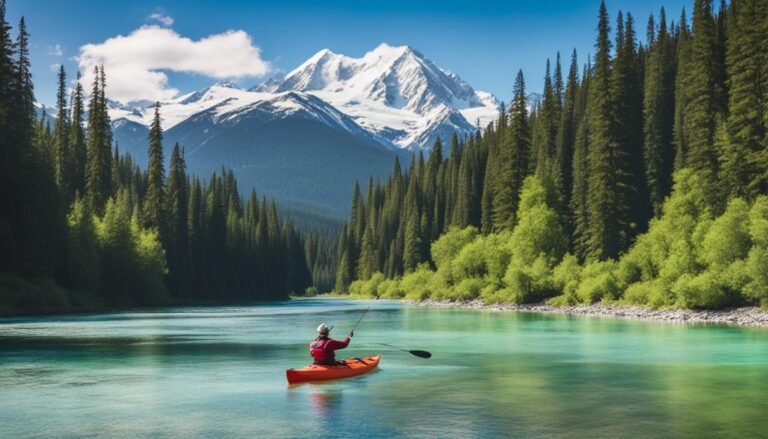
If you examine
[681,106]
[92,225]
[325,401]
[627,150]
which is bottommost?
[325,401]

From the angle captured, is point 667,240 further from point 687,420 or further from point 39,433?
point 39,433

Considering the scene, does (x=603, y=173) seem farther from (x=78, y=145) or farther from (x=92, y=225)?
(x=78, y=145)

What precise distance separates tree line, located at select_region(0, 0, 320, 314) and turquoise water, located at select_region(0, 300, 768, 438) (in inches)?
1038

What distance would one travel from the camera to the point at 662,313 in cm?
6175

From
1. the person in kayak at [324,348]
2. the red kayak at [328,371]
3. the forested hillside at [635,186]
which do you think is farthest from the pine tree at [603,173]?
the person in kayak at [324,348]

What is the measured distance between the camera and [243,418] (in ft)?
71.7

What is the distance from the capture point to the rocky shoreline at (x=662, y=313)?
176 ft

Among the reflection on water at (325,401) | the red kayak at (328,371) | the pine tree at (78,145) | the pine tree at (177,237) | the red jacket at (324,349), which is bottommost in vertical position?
the reflection on water at (325,401)

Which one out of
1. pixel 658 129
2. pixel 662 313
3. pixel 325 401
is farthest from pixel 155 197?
pixel 325 401

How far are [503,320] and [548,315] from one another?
814 centimetres

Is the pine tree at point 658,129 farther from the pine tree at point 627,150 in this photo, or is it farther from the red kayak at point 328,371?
the red kayak at point 328,371

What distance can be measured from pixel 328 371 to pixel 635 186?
67545mm

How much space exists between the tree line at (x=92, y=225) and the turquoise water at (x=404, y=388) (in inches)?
1038

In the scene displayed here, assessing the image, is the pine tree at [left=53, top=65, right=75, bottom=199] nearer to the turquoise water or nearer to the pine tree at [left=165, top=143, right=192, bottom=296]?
the pine tree at [left=165, top=143, right=192, bottom=296]
